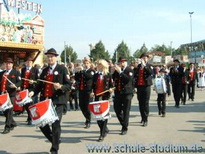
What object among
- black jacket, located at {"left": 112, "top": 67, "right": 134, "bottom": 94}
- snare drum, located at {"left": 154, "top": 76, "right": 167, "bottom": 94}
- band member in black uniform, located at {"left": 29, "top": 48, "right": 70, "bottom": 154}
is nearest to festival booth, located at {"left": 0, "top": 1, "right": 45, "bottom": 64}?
snare drum, located at {"left": 154, "top": 76, "right": 167, "bottom": 94}

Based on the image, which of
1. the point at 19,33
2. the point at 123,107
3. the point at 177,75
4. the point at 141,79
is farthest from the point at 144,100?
the point at 19,33

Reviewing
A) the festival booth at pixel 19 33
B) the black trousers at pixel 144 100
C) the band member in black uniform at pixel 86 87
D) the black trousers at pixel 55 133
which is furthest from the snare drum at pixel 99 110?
the festival booth at pixel 19 33

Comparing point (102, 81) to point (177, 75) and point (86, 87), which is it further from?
point (177, 75)

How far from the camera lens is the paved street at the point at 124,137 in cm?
627

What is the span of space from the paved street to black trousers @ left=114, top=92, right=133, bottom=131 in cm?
33

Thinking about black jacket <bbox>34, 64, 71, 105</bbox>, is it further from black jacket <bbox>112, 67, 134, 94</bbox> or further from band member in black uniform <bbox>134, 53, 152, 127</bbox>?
band member in black uniform <bbox>134, 53, 152, 127</bbox>

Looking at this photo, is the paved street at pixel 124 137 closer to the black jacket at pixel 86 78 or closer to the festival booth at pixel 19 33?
the black jacket at pixel 86 78

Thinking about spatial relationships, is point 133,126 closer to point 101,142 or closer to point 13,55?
point 101,142

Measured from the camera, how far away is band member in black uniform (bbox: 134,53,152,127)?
8.75 metres

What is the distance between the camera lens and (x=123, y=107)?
7676mm

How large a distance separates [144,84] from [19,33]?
13.6 metres

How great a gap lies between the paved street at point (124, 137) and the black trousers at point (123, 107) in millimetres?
333

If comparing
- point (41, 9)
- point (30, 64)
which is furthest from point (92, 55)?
point (30, 64)

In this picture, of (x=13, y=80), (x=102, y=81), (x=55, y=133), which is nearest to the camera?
(x=55, y=133)
